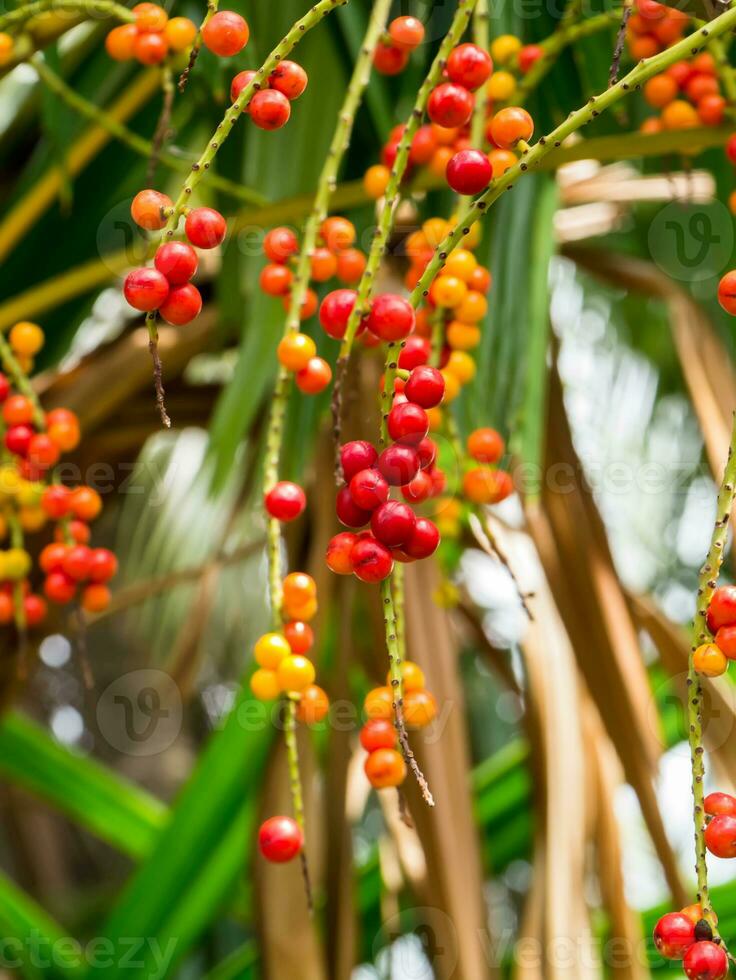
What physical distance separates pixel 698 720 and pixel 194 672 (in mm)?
834

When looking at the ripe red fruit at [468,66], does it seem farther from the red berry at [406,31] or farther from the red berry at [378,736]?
the red berry at [378,736]

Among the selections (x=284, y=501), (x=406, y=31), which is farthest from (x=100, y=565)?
(x=406, y=31)

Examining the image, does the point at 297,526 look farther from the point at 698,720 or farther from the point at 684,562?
the point at 684,562

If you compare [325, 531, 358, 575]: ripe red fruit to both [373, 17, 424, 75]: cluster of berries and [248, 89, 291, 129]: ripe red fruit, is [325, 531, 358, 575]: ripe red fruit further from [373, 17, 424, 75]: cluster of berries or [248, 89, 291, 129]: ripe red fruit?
[373, 17, 424, 75]: cluster of berries

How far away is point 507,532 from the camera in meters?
0.86

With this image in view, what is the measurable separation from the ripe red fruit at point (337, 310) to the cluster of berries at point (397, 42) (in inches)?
5.4

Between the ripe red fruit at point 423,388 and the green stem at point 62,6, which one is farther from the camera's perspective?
the green stem at point 62,6

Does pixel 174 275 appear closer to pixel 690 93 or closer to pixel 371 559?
pixel 371 559

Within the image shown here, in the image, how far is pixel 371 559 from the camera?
0.29 m

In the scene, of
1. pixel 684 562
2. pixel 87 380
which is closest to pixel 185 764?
pixel 684 562

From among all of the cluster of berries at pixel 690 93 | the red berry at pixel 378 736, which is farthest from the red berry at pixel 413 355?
the cluster of berries at pixel 690 93

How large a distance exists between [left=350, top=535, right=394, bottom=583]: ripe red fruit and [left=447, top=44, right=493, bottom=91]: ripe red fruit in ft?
0.62

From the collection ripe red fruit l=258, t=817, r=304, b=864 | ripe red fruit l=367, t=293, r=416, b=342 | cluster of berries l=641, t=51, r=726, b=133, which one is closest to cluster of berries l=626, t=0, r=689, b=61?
cluster of berries l=641, t=51, r=726, b=133

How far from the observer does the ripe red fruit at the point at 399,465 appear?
0.29 m
